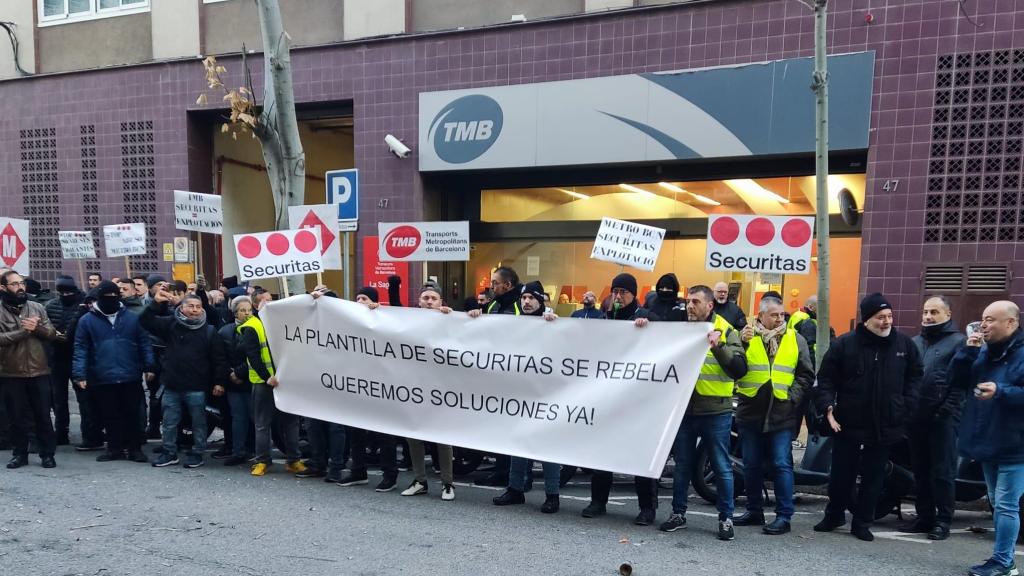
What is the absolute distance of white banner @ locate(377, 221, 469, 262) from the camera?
9617mm

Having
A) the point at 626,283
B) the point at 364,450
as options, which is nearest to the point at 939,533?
the point at 626,283

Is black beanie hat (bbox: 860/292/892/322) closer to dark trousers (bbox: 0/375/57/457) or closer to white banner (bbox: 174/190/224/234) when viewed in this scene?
dark trousers (bbox: 0/375/57/457)

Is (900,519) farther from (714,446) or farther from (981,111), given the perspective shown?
(981,111)

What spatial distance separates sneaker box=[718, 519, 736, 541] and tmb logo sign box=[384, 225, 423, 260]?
575cm

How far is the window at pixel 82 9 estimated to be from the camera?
1453 centimetres

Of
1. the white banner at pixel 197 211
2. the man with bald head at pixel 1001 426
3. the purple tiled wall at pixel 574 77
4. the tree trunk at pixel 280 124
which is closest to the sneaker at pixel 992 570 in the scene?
the man with bald head at pixel 1001 426

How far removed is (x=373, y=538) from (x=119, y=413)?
3.93 metres

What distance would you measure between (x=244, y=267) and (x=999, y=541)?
6766 mm

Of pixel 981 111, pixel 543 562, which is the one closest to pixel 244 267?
pixel 543 562

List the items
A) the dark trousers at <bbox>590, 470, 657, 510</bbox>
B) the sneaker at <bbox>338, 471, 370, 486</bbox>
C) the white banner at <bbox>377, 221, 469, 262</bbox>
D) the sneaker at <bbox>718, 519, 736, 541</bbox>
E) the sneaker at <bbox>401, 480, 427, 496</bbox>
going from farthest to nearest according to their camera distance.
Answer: the white banner at <bbox>377, 221, 469, 262</bbox>
the sneaker at <bbox>338, 471, 370, 486</bbox>
the sneaker at <bbox>401, 480, 427, 496</bbox>
the dark trousers at <bbox>590, 470, 657, 510</bbox>
the sneaker at <bbox>718, 519, 736, 541</bbox>

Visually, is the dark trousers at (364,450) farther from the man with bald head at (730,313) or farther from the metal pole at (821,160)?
the metal pole at (821,160)

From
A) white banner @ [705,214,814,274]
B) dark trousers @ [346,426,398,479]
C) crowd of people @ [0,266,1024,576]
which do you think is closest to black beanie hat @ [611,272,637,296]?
crowd of people @ [0,266,1024,576]

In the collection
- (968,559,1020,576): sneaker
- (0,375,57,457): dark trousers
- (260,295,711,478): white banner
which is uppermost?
(260,295,711,478): white banner

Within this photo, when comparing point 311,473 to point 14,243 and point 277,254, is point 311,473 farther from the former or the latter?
point 14,243
